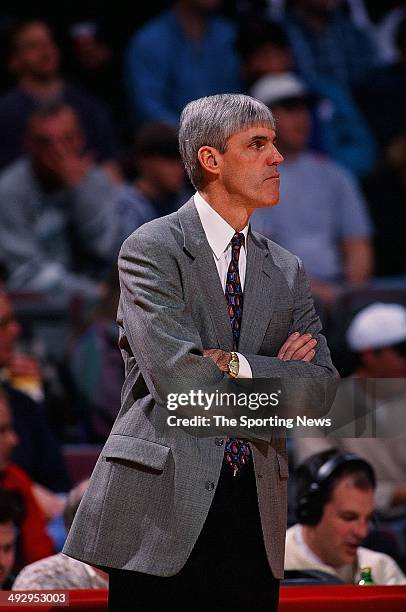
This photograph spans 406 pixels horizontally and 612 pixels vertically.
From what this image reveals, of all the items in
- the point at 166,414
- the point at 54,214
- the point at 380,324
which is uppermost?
the point at 54,214

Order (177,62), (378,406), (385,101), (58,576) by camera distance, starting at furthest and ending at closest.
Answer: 1. (385,101)
2. (177,62)
3. (58,576)
4. (378,406)

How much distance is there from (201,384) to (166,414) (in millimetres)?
76

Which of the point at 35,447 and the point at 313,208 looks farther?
the point at 313,208

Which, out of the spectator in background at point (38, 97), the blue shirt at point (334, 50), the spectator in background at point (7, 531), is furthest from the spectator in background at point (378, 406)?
the blue shirt at point (334, 50)

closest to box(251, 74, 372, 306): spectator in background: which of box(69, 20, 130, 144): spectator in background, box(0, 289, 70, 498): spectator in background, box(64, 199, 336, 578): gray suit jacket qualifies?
box(69, 20, 130, 144): spectator in background

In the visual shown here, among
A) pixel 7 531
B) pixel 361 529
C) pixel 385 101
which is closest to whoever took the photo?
pixel 7 531

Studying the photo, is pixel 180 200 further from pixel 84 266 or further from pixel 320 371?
pixel 320 371

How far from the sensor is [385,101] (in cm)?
696

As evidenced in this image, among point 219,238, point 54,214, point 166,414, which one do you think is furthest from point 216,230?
point 54,214

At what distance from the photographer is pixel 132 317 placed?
6.68ft

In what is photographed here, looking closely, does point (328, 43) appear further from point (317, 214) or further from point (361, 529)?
point (361, 529)

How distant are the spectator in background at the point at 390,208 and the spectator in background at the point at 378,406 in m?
1.59

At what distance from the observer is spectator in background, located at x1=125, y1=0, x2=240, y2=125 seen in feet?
21.3

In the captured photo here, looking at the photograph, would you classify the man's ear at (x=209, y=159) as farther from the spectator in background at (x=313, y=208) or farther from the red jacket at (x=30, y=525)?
the spectator in background at (x=313, y=208)
